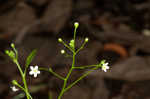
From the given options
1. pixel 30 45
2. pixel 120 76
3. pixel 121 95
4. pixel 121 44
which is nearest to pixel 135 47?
pixel 121 44

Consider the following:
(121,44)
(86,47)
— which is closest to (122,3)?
(121,44)

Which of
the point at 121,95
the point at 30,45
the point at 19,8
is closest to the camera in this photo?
the point at 121,95

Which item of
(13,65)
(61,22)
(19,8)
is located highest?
(19,8)

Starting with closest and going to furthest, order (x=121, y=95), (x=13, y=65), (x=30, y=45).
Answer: (x=121, y=95), (x=13, y=65), (x=30, y=45)

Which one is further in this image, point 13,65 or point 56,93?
point 13,65

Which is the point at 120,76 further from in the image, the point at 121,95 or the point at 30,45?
the point at 30,45

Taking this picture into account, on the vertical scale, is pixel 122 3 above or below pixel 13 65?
above

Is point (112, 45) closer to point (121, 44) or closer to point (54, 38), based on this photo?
point (121, 44)
